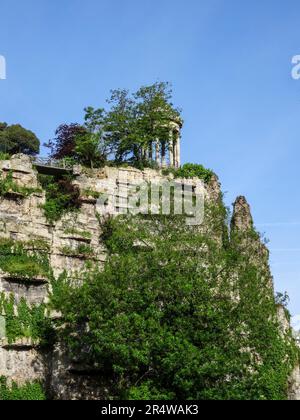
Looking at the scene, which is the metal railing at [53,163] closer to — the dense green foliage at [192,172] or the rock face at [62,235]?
the rock face at [62,235]

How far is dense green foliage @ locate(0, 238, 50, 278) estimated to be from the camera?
3809cm

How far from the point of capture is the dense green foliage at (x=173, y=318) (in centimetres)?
3222

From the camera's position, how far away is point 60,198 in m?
41.8

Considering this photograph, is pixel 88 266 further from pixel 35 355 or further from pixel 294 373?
pixel 294 373

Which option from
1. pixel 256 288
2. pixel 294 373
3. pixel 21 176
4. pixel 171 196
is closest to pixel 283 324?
pixel 294 373

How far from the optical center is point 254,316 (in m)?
34.6

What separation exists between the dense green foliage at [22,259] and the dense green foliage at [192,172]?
403 inches

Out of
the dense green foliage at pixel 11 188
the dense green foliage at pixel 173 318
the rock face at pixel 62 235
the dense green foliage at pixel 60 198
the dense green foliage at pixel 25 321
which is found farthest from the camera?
the dense green foliage at pixel 60 198

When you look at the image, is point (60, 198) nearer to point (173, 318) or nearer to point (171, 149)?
point (171, 149)

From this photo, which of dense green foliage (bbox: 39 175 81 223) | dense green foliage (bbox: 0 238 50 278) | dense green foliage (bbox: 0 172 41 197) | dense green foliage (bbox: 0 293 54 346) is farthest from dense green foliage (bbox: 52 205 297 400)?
dense green foliage (bbox: 0 172 41 197)

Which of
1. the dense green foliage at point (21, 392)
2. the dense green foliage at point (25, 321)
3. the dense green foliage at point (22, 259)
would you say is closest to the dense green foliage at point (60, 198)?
the dense green foliage at point (22, 259)

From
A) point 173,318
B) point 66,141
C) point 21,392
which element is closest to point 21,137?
point 66,141

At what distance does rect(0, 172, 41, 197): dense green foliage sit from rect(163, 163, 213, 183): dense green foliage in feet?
28.7

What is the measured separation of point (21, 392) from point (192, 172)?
17.2 meters
